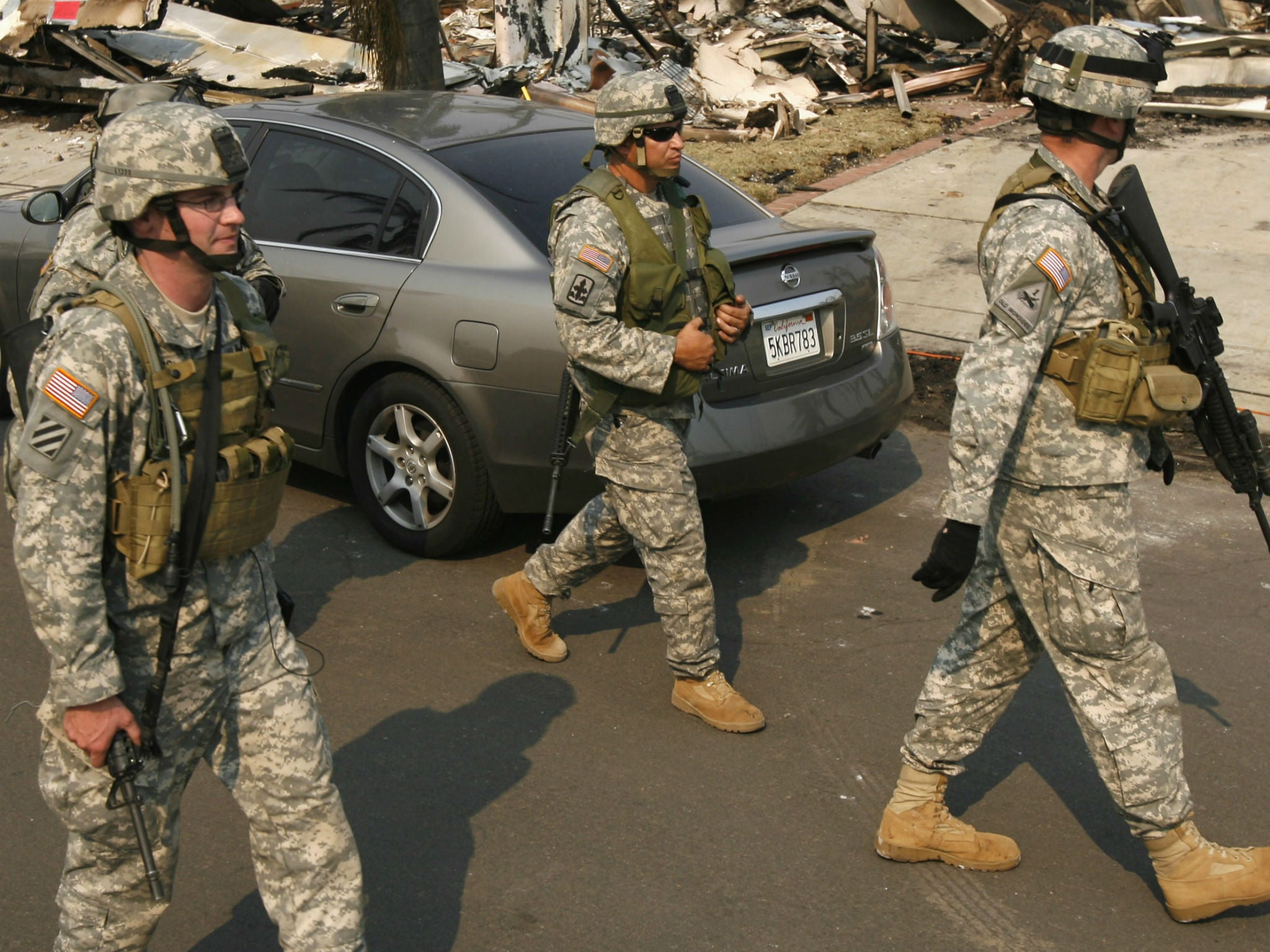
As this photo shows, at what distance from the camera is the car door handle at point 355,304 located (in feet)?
17.7

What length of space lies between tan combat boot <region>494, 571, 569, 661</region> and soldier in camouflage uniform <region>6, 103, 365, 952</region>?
185cm

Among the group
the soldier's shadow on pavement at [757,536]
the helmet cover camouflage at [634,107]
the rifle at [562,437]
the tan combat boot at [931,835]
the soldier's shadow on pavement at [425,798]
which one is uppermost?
the helmet cover camouflage at [634,107]

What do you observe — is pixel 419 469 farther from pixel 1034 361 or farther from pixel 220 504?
pixel 1034 361

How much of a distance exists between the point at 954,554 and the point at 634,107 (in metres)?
1.72

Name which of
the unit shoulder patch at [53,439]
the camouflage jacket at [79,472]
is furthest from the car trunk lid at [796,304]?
the unit shoulder patch at [53,439]

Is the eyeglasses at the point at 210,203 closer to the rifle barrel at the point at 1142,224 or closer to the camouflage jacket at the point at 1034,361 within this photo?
the camouflage jacket at the point at 1034,361

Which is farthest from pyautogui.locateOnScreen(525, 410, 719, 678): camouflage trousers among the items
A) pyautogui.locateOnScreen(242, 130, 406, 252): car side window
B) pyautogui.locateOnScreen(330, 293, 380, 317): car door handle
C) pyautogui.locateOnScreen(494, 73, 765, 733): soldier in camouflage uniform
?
pyautogui.locateOnScreen(242, 130, 406, 252): car side window

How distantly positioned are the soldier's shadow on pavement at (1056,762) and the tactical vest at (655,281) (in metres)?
1.43

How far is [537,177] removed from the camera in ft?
18.2

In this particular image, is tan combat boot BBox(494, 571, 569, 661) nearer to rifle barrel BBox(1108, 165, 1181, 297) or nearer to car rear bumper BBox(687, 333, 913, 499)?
car rear bumper BBox(687, 333, 913, 499)

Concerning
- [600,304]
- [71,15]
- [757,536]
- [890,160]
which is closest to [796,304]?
[757,536]

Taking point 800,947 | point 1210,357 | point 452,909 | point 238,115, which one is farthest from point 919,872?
point 238,115

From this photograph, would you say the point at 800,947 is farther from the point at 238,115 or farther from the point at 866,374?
the point at 238,115

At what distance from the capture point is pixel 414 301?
5281 millimetres
